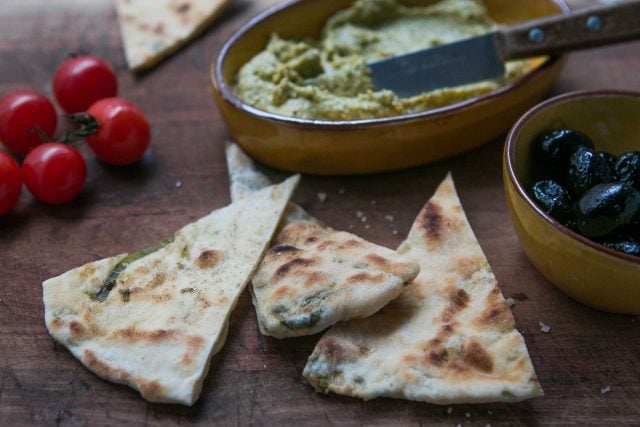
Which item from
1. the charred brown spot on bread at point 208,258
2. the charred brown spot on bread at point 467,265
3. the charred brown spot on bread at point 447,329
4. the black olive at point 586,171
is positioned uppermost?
the black olive at point 586,171

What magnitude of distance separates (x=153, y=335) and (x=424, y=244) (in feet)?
3.41

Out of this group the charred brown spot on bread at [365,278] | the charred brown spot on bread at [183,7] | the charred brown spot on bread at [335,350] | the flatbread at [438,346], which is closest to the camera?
the flatbread at [438,346]

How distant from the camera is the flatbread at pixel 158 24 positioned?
12.6 feet

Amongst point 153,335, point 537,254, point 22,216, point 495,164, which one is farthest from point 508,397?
point 22,216

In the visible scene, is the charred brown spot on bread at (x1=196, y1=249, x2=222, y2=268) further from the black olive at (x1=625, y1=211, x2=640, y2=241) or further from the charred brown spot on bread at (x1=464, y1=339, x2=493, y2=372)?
the black olive at (x1=625, y1=211, x2=640, y2=241)

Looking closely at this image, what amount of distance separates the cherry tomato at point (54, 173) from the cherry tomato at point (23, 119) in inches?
10.1

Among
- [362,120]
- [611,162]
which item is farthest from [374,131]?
[611,162]

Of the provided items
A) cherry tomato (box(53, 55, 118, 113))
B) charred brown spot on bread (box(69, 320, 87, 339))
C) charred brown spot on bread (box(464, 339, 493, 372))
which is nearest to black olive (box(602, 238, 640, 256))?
charred brown spot on bread (box(464, 339, 493, 372))

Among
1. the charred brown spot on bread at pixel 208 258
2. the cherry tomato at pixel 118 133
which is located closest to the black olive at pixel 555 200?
the charred brown spot on bread at pixel 208 258

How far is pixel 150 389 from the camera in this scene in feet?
6.89

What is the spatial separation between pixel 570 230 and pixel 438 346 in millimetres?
578

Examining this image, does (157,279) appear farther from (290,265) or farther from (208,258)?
(290,265)

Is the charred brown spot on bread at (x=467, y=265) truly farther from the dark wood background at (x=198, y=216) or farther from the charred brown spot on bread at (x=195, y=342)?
the charred brown spot on bread at (x=195, y=342)

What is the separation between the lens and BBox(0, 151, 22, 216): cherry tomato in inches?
112
